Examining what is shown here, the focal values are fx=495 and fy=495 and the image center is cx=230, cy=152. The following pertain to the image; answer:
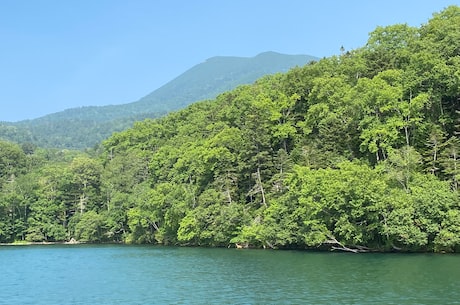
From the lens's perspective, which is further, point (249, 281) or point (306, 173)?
point (306, 173)

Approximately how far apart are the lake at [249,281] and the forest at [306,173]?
5.07 metres

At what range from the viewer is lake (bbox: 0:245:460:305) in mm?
26500

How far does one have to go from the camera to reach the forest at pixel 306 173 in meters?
48.5

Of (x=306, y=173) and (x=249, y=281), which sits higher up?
(x=306, y=173)

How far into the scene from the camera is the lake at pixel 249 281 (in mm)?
26500

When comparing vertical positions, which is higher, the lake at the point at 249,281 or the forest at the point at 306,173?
the forest at the point at 306,173

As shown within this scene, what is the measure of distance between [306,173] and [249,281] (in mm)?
24266

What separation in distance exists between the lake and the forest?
5.07 m

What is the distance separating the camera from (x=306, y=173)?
54.9m

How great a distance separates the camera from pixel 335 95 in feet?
210

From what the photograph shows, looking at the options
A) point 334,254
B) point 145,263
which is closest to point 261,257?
point 334,254

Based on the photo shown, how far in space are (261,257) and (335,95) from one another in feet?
85.6

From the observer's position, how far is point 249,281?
32.5 metres

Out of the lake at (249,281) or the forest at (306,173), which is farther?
the forest at (306,173)
